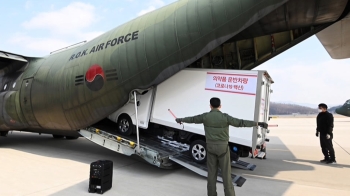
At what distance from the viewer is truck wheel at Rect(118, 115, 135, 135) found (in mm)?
7386

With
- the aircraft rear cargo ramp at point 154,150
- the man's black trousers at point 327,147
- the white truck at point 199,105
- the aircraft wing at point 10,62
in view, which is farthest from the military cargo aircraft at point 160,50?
the man's black trousers at point 327,147

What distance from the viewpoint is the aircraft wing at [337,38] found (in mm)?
6188

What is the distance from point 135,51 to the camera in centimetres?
667

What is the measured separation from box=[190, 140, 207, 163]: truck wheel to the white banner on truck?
56.3 inches

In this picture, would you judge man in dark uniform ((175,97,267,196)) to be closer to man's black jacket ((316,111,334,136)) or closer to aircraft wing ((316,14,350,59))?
aircraft wing ((316,14,350,59))

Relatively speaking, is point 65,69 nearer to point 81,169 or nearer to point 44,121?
point 44,121

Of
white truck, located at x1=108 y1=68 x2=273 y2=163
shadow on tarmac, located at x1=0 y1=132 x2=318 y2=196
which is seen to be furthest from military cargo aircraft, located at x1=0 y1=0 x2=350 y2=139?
shadow on tarmac, located at x1=0 y1=132 x2=318 y2=196

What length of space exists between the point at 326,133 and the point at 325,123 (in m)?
0.33

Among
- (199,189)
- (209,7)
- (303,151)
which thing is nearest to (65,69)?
(209,7)

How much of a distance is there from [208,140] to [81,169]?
4.15m

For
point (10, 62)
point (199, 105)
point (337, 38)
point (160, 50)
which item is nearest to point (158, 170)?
point (199, 105)

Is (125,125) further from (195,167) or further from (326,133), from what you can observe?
(326,133)

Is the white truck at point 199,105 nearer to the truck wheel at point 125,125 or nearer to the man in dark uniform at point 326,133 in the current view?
the truck wheel at point 125,125

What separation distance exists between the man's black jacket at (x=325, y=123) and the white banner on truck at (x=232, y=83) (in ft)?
13.3
